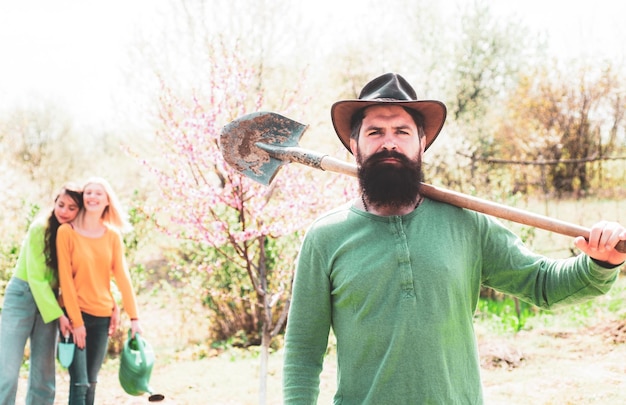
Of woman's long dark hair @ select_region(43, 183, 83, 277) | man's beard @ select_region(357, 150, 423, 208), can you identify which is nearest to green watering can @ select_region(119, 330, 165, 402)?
woman's long dark hair @ select_region(43, 183, 83, 277)

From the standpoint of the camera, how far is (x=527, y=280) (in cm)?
165

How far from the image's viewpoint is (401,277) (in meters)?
1.53

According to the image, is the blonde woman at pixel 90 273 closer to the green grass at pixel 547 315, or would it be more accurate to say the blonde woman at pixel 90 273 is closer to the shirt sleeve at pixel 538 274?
the shirt sleeve at pixel 538 274

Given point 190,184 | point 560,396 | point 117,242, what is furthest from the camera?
point 190,184

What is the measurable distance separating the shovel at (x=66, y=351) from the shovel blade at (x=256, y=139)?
2.09 metres

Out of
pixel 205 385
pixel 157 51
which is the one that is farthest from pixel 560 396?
pixel 157 51

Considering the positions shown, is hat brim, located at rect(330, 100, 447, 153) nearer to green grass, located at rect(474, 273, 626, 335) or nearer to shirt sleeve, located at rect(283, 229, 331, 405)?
shirt sleeve, located at rect(283, 229, 331, 405)

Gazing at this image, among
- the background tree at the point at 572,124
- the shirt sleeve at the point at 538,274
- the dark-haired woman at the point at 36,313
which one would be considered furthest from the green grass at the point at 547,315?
the background tree at the point at 572,124

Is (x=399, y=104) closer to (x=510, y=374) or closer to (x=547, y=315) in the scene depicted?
(x=510, y=374)

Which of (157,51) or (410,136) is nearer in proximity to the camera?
(410,136)

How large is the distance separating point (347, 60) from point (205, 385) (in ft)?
44.1

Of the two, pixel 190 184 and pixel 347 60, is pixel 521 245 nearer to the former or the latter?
pixel 190 184

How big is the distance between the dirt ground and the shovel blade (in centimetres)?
301

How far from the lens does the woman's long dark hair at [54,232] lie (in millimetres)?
3717
